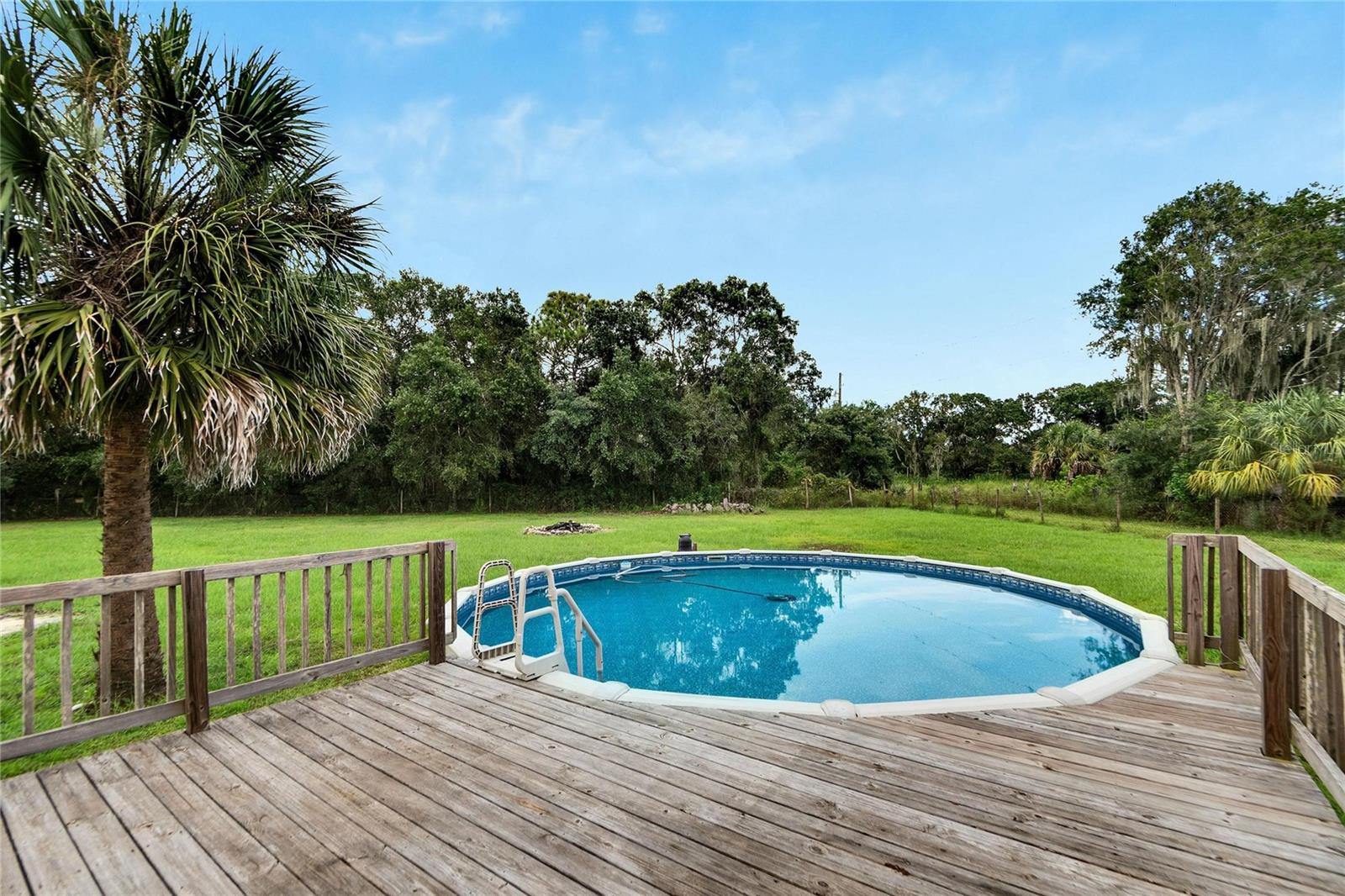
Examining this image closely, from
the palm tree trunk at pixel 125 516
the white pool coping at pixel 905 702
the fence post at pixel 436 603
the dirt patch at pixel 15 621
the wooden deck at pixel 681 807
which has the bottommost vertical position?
the dirt patch at pixel 15 621

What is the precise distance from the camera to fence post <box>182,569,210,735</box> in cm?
254

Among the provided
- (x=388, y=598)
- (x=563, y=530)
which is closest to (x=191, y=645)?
(x=388, y=598)

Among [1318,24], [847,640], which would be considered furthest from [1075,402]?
[847,640]

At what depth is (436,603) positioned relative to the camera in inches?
140

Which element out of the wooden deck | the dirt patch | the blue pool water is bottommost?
the blue pool water

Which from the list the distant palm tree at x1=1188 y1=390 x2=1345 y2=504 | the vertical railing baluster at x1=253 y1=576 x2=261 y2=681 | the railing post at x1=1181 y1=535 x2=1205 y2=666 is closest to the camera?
the vertical railing baluster at x1=253 y1=576 x2=261 y2=681

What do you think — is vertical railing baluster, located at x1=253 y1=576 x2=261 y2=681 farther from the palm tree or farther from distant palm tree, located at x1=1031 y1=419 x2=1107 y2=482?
distant palm tree, located at x1=1031 y1=419 x2=1107 y2=482

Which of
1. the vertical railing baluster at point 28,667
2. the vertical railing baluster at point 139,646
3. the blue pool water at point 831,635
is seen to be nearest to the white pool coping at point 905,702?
the blue pool water at point 831,635

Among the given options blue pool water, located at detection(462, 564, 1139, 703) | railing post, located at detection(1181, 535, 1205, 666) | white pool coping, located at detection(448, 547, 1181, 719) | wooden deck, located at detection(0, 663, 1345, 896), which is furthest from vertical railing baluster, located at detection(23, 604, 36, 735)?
railing post, located at detection(1181, 535, 1205, 666)

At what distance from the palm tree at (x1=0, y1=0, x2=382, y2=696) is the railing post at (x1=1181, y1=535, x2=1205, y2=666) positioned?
5473mm

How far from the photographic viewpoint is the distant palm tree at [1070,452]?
16.3m

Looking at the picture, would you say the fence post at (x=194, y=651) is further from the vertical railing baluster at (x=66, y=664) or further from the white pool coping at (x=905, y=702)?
the white pool coping at (x=905, y=702)

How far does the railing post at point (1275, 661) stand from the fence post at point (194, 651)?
14.9 feet

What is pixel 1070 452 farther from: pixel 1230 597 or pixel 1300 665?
pixel 1300 665
